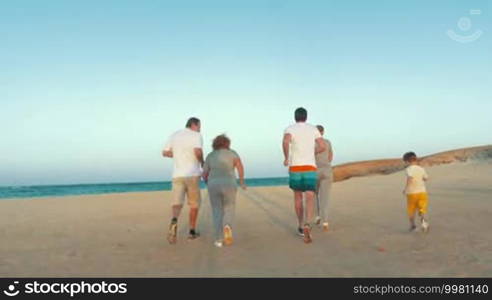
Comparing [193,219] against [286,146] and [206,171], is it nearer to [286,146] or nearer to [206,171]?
[206,171]

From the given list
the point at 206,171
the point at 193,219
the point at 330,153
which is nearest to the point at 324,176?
the point at 330,153

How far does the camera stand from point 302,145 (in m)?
7.89

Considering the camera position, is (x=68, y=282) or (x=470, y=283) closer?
(x=470, y=283)

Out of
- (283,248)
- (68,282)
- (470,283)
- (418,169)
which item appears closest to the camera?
(470,283)

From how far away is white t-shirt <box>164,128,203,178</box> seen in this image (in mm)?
7981

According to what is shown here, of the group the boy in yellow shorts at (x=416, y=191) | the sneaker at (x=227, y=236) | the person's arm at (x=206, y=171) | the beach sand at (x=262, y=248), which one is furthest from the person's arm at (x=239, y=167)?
the boy in yellow shorts at (x=416, y=191)

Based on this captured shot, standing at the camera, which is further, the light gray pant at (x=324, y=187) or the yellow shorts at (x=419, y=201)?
the light gray pant at (x=324, y=187)

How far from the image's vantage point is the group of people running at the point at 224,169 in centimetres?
775

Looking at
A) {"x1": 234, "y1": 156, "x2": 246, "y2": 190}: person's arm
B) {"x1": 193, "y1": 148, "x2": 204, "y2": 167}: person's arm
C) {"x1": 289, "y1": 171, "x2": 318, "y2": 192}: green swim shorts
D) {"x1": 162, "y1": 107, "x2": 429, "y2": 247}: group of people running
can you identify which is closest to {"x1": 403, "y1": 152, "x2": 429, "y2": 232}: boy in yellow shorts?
{"x1": 162, "y1": 107, "x2": 429, "y2": 247}: group of people running

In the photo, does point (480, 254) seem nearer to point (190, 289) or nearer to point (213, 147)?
point (190, 289)

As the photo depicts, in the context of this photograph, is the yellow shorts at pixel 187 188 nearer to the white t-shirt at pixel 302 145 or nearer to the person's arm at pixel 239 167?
the person's arm at pixel 239 167

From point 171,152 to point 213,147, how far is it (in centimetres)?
73

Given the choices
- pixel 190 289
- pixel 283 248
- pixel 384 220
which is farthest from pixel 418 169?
pixel 190 289

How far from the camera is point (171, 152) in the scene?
812 cm
